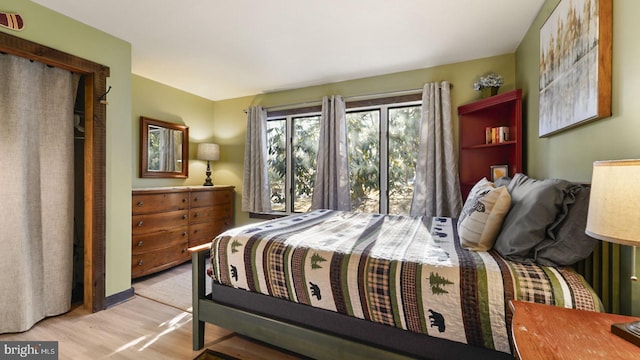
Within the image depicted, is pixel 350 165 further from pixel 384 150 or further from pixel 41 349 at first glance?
pixel 41 349

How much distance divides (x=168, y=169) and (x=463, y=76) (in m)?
3.84

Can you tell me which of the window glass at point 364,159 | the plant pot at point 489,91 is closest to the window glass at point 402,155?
the window glass at point 364,159

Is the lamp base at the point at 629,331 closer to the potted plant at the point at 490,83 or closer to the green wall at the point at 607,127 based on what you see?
the green wall at the point at 607,127

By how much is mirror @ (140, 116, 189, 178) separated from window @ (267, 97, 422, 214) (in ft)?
4.42

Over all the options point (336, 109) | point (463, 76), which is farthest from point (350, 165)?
point (463, 76)

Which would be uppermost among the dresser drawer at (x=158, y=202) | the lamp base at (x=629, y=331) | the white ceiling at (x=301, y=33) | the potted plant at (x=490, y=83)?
the white ceiling at (x=301, y=33)

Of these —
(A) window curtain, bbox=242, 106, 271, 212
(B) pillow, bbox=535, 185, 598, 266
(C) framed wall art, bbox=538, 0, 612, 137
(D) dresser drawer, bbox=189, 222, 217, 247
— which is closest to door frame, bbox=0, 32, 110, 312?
(D) dresser drawer, bbox=189, 222, 217, 247

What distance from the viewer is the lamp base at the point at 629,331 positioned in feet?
2.44

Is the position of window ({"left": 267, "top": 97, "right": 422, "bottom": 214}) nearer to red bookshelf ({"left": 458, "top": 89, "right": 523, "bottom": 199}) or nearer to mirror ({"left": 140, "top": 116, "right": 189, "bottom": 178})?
red bookshelf ({"left": 458, "top": 89, "right": 523, "bottom": 199})

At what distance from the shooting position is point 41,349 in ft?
5.95

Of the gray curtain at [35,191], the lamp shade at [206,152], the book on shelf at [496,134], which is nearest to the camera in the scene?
the gray curtain at [35,191]

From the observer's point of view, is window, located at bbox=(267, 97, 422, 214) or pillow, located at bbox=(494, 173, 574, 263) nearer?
pillow, located at bbox=(494, 173, 574, 263)

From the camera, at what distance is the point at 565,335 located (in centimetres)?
Answer: 79

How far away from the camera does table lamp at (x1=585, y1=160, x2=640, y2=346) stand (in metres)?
0.73
